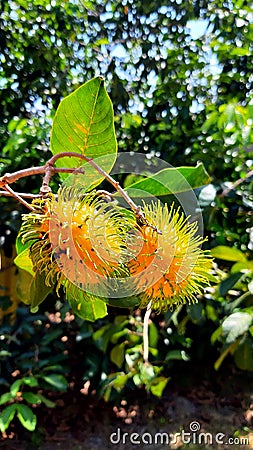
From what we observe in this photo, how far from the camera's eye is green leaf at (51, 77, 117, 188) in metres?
0.48

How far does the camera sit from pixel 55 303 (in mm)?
1921

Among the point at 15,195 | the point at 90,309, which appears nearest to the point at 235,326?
the point at 90,309

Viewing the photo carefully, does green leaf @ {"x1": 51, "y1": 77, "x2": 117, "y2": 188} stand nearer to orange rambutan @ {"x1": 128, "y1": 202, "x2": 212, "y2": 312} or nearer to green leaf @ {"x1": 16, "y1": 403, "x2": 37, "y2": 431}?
orange rambutan @ {"x1": 128, "y1": 202, "x2": 212, "y2": 312}

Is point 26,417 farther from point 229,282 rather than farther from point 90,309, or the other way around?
point 90,309

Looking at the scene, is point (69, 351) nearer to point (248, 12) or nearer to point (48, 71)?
point (48, 71)

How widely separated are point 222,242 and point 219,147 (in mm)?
371

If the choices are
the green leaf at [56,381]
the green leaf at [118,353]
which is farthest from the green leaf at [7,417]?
the green leaf at [118,353]

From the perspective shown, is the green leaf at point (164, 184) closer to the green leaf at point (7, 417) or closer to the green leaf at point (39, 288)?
the green leaf at point (39, 288)

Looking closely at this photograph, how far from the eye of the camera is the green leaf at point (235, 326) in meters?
1.45

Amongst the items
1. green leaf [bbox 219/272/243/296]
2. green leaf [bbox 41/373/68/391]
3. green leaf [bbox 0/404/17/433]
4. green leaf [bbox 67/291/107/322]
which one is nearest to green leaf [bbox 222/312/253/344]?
green leaf [bbox 219/272/243/296]

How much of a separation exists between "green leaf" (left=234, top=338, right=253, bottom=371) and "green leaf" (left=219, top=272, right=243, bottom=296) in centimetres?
24

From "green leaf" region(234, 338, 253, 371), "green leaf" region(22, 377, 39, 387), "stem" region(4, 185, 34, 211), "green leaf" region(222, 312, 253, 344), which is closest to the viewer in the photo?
"stem" region(4, 185, 34, 211)

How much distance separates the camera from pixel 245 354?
1.62m

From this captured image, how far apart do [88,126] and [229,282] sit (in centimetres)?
110
